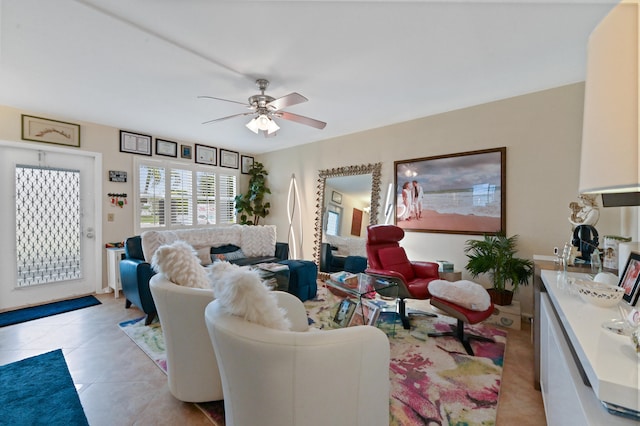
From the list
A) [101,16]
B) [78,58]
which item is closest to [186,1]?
[101,16]

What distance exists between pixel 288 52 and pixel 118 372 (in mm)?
2866

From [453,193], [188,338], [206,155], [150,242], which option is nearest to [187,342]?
[188,338]

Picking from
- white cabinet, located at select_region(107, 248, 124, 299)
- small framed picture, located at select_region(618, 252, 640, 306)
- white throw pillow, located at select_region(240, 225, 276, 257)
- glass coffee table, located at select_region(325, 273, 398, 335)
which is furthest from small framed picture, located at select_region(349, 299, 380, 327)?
white cabinet, located at select_region(107, 248, 124, 299)

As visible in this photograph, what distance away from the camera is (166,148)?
4766mm

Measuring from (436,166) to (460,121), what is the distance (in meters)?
0.61

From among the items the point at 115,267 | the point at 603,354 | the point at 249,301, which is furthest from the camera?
the point at 115,267

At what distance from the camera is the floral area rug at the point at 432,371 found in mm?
1647

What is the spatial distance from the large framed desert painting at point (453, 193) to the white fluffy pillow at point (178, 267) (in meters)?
2.98

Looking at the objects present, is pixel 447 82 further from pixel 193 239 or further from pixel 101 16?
pixel 193 239

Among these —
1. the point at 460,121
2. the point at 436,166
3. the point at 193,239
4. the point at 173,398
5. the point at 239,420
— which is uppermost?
the point at 460,121

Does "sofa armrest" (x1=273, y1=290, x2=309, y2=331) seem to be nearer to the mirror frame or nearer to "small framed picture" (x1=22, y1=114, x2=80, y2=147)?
the mirror frame

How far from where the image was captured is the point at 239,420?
3.59 feet

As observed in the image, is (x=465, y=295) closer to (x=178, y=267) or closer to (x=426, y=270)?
(x=426, y=270)

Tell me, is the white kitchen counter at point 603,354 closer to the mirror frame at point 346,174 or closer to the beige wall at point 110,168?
the mirror frame at point 346,174
